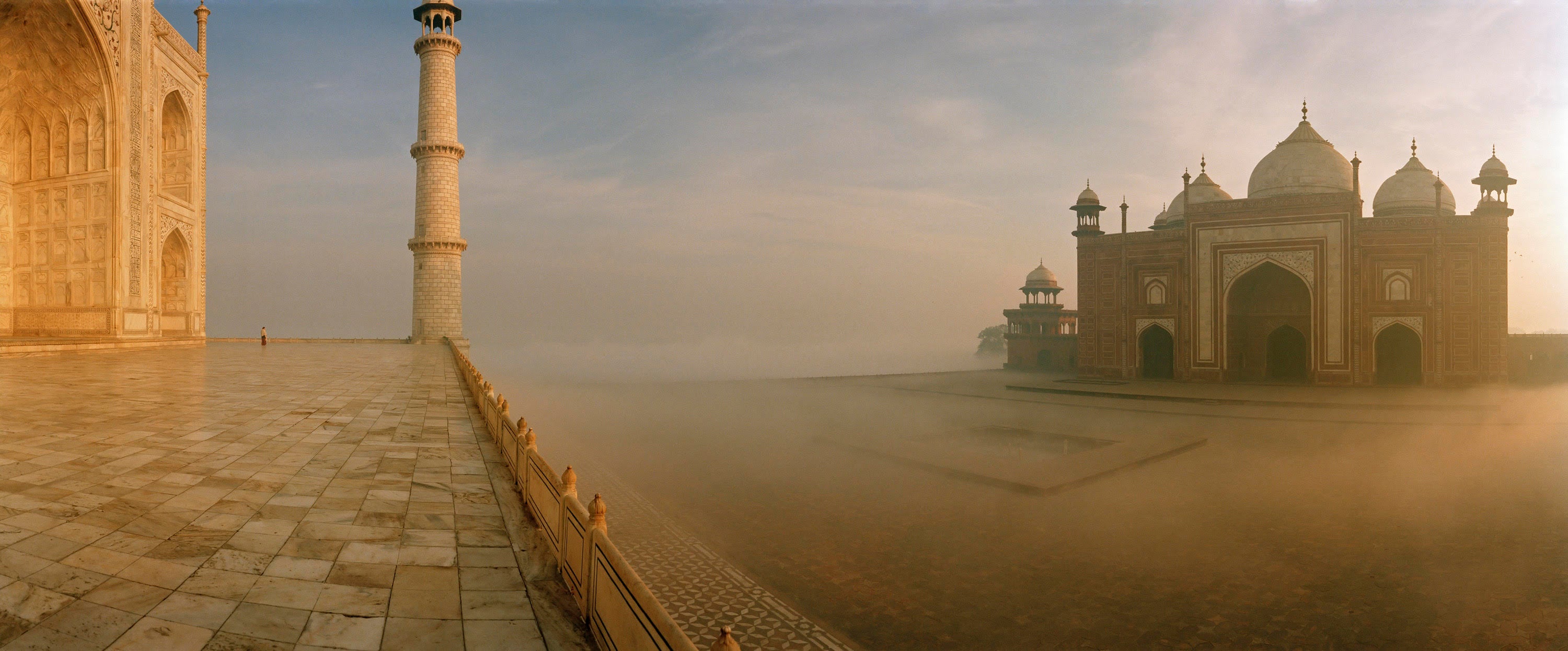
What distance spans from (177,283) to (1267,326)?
36741mm

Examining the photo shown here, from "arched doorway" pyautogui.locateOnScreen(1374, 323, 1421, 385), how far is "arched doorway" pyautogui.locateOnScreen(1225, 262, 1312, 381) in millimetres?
2052

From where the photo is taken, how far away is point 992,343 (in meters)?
79.6

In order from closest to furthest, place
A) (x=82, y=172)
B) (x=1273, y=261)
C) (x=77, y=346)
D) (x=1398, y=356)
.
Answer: (x=77, y=346), (x=82, y=172), (x=1398, y=356), (x=1273, y=261)

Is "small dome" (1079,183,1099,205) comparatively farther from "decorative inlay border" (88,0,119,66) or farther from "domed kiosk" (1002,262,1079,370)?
"decorative inlay border" (88,0,119,66)

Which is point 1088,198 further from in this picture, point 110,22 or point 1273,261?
point 110,22

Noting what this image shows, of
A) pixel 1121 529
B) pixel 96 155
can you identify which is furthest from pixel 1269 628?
pixel 96 155

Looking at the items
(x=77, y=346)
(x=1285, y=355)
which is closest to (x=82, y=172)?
(x=77, y=346)

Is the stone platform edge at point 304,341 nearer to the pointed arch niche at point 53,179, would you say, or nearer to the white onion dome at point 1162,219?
the pointed arch niche at point 53,179

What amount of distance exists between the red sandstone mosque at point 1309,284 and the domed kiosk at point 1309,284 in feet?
0.14

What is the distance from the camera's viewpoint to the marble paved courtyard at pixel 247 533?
2834 millimetres

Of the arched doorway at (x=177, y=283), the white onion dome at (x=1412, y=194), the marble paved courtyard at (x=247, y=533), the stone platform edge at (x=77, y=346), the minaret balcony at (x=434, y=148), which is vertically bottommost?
the marble paved courtyard at (x=247, y=533)

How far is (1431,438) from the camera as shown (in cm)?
1320

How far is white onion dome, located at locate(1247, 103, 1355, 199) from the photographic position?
24750 millimetres

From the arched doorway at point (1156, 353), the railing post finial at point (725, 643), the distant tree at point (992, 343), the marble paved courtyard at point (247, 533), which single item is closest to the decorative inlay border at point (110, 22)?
the marble paved courtyard at point (247, 533)
